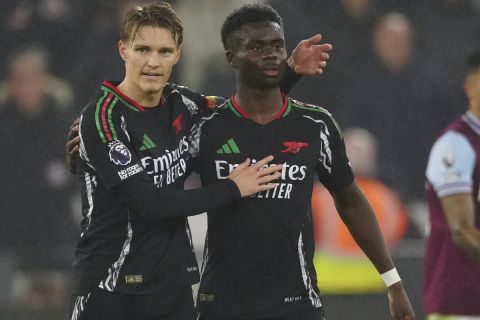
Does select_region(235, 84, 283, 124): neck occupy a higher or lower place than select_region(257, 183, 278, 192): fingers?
higher

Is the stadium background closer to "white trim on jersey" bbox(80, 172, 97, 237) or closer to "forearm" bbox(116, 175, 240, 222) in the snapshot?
"white trim on jersey" bbox(80, 172, 97, 237)

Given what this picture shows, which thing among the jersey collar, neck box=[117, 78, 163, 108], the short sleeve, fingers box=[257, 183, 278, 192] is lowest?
the short sleeve

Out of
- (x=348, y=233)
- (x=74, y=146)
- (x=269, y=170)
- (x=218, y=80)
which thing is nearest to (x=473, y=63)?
(x=269, y=170)

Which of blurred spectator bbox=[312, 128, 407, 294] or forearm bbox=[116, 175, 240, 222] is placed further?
blurred spectator bbox=[312, 128, 407, 294]

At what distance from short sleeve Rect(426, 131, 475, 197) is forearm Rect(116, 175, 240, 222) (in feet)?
3.42

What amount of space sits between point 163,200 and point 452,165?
4.28 feet

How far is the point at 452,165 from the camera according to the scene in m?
4.81

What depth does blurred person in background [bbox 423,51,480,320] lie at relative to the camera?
4.75 meters

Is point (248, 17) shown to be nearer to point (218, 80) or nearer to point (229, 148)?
point (229, 148)

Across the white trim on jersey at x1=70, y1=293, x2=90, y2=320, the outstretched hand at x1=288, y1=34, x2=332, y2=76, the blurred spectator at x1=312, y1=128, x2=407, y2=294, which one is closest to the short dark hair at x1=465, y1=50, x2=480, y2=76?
the outstretched hand at x1=288, y1=34, x2=332, y2=76

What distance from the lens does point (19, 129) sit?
816cm

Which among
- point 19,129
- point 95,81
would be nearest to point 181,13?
point 95,81

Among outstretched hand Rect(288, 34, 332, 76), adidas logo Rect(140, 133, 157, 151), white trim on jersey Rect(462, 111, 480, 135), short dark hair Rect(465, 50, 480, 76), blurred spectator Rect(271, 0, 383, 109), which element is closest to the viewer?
adidas logo Rect(140, 133, 157, 151)

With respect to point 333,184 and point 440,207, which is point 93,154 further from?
point 440,207
